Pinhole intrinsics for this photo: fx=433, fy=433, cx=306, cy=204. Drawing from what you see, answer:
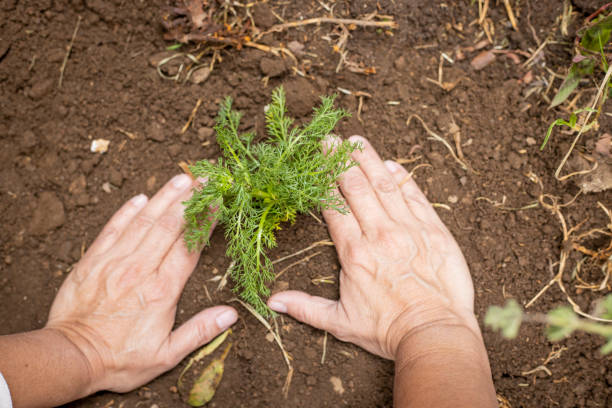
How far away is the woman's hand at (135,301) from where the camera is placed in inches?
99.2

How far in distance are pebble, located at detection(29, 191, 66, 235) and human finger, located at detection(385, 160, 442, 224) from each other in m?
2.17

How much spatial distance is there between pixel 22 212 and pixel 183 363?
146 centimetres

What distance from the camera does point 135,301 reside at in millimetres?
2596

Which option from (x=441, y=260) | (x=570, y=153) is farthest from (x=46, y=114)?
(x=570, y=153)

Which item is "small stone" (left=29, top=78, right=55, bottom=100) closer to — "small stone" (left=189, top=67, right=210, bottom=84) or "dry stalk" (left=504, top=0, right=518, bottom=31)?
"small stone" (left=189, top=67, right=210, bottom=84)

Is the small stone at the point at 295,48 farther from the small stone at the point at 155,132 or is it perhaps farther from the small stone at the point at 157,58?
the small stone at the point at 155,132

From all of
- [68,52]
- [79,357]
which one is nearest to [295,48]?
[68,52]

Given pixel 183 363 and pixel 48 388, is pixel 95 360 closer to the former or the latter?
pixel 48 388

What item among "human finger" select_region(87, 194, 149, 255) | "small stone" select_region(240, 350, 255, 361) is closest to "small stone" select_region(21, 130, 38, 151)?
"human finger" select_region(87, 194, 149, 255)

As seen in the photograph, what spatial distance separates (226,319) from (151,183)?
103cm

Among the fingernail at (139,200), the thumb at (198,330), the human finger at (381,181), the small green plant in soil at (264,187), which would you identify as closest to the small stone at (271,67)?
the small green plant in soil at (264,187)

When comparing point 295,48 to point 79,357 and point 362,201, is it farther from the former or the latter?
point 79,357

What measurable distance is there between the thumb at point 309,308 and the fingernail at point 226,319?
0.77ft

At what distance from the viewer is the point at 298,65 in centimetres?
285
